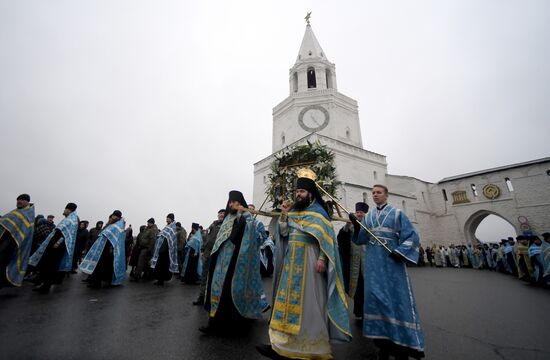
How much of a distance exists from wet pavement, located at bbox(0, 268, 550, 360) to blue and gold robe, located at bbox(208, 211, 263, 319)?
40 centimetres

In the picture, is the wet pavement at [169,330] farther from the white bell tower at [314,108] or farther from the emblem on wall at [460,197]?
the emblem on wall at [460,197]

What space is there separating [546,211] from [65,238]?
112 feet

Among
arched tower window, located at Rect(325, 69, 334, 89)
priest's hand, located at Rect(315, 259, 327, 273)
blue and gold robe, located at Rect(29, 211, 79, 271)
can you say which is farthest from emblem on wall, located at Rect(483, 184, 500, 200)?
blue and gold robe, located at Rect(29, 211, 79, 271)

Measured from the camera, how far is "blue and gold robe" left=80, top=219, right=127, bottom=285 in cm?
674

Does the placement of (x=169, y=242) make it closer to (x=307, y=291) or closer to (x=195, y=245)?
(x=195, y=245)

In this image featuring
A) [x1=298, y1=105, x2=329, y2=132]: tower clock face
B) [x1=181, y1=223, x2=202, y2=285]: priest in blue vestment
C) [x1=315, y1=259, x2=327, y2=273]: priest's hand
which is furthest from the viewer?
[x1=298, y1=105, x2=329, y2=132]: tower clock face

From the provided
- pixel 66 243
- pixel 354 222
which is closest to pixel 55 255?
pixel 66 243

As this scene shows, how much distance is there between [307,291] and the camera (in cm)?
280

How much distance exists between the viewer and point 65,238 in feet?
20.7

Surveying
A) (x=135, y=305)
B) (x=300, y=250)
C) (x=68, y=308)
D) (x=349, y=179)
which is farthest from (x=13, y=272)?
(x=349, y=179)

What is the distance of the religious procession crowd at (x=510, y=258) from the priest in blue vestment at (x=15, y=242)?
50.2 ft

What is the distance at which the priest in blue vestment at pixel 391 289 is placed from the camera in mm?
2703

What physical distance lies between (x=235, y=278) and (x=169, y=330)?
1.24 m

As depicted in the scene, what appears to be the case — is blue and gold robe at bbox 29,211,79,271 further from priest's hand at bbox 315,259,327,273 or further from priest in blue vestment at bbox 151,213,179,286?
priest's hand at bbox 315,259,327,273
